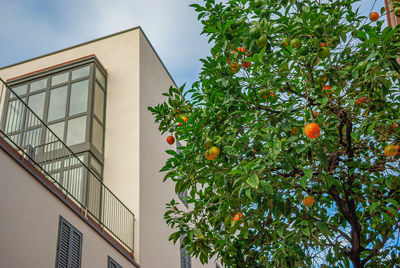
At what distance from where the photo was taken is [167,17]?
2105 centimetres

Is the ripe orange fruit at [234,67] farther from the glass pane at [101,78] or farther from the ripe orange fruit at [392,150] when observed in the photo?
the glass pane at [101,78]

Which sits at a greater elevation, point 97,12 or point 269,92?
point 97,12

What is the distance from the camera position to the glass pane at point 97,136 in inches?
575

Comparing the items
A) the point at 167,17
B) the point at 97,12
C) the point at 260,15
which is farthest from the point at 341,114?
the point at 97,12

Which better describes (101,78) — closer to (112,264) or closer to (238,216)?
(112,264)

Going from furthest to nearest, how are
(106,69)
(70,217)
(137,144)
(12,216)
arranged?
(106,69), (137,144), (70,217), (12,216)

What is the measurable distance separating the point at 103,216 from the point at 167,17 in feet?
36.4

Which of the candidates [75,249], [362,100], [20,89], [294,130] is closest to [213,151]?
[294,130]

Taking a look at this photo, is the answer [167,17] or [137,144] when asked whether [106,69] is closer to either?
[137,144]

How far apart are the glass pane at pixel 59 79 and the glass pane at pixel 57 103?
269 millimetres

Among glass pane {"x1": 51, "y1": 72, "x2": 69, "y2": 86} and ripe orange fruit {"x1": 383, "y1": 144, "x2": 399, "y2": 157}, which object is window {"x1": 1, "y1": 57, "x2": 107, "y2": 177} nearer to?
glass pane {"x1": 51, "y1": 72, "x2": 69, "y2": 86}

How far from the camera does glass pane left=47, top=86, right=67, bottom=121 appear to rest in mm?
15102

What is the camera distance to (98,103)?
50.8ft

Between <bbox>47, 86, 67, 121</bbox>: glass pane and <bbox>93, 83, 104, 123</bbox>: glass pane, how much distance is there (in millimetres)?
921
